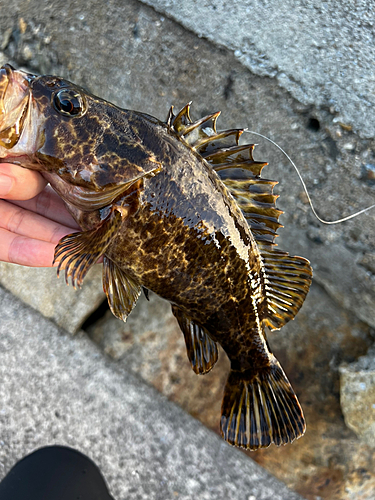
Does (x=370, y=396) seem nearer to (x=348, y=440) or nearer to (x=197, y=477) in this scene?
(x=348, y=440)

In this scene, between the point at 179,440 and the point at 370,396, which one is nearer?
the point at 370,396

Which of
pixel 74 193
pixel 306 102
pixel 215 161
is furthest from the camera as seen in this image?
pixel 306 102

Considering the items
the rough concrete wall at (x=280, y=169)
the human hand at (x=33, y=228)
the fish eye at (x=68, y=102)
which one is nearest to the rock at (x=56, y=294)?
the rough concrete wall at (x=280, y=169)

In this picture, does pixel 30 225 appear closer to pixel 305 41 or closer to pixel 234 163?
pixel 234 163

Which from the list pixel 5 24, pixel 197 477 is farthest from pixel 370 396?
pixel 5 24

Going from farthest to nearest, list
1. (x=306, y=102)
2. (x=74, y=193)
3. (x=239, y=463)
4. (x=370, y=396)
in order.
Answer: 1. (x=239, y=463)
2. (x=370, y=396)
3. (x=306, y=102)
4. (x=74, y=193)

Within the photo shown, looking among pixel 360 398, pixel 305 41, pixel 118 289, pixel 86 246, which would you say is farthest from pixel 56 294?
pixel 305 41

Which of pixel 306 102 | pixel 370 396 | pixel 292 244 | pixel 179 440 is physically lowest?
pixel 179 440

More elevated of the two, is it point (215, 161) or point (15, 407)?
point (215, 161)
